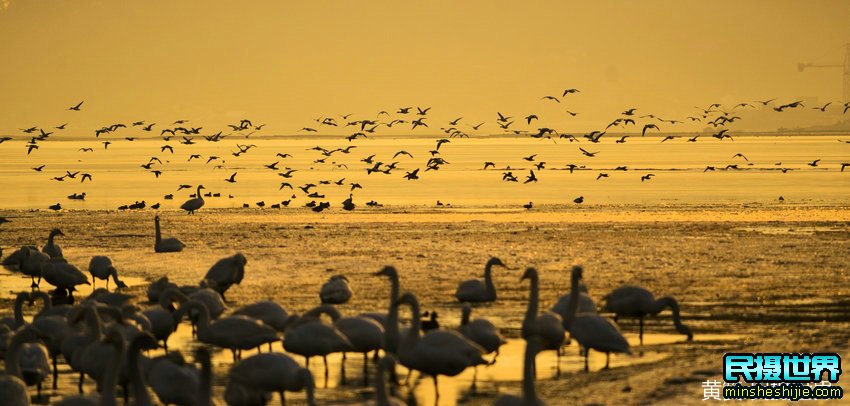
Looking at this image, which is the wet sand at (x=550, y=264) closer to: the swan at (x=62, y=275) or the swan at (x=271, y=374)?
the swan at (x=62, y=275)

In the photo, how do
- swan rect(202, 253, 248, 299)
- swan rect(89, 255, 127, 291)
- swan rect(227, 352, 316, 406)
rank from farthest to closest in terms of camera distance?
swan rect(89, 255, 127, 291), swan rect(202, 253, 248, 299), swan rect(227, 352, 316, 406)

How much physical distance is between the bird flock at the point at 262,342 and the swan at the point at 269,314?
0.02 meters

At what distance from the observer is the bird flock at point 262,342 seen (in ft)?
47.6

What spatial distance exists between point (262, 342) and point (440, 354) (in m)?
3.32

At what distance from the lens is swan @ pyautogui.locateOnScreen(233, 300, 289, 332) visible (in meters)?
20.5

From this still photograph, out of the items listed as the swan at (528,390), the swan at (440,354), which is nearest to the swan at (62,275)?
the swan at (440,354)

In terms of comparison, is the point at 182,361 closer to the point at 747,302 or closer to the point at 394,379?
the point at 394,379

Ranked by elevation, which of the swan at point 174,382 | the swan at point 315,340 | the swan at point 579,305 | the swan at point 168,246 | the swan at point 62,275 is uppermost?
the swan at point 168,246

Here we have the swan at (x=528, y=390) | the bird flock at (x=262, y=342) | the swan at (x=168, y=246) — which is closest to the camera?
the swan at (x=528, y=390)

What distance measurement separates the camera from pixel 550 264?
1273 inches

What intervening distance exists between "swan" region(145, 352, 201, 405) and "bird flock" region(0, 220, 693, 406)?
1 cm

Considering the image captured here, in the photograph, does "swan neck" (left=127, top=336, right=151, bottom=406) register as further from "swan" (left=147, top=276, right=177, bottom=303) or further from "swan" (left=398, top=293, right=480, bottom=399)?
"swan" (left=147, top=276, right=177, bottom=303)

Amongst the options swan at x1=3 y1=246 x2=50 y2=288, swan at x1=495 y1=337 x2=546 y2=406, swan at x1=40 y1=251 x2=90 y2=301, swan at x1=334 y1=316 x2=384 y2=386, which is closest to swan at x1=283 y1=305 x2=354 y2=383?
swan at x1=334 y1=316 x2=384 y2=386

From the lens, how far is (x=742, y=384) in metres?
17.1
